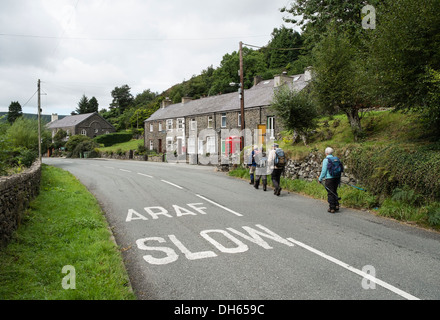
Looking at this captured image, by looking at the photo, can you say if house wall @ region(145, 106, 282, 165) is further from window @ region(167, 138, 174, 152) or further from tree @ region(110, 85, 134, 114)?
tree @ region(110, 85, 134, 114)

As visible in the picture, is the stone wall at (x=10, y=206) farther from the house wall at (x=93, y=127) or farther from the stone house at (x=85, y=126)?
the house wall at (x=93, y=127)

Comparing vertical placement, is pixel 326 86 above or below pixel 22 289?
above

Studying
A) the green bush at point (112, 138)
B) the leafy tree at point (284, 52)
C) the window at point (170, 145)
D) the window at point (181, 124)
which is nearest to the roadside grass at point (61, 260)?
the window at point (181, 124)

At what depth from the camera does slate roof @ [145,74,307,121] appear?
96.4ft

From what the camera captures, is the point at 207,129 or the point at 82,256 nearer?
the point at 82,256

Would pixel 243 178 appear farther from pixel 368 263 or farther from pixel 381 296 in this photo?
pixel 381 296

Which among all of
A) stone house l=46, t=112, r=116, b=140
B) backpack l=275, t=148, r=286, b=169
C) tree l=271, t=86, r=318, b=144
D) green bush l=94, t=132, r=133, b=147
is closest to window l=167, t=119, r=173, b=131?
green bush l=94, t=132, r=133, b=147

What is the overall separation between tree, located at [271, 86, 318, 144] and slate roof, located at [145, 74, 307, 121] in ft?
35.4

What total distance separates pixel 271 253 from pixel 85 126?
75.6 metres

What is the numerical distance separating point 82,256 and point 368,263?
4774 millimetres

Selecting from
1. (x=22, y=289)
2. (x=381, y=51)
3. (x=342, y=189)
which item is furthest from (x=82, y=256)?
(x=381, y=51)

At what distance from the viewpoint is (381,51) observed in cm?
906

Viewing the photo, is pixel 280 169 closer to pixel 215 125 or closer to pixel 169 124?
pixel 215 125

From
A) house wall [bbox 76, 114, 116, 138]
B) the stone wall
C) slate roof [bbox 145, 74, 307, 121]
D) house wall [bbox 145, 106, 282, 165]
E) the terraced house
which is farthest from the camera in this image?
house wall [bbox 76, 114, 116, 138]
